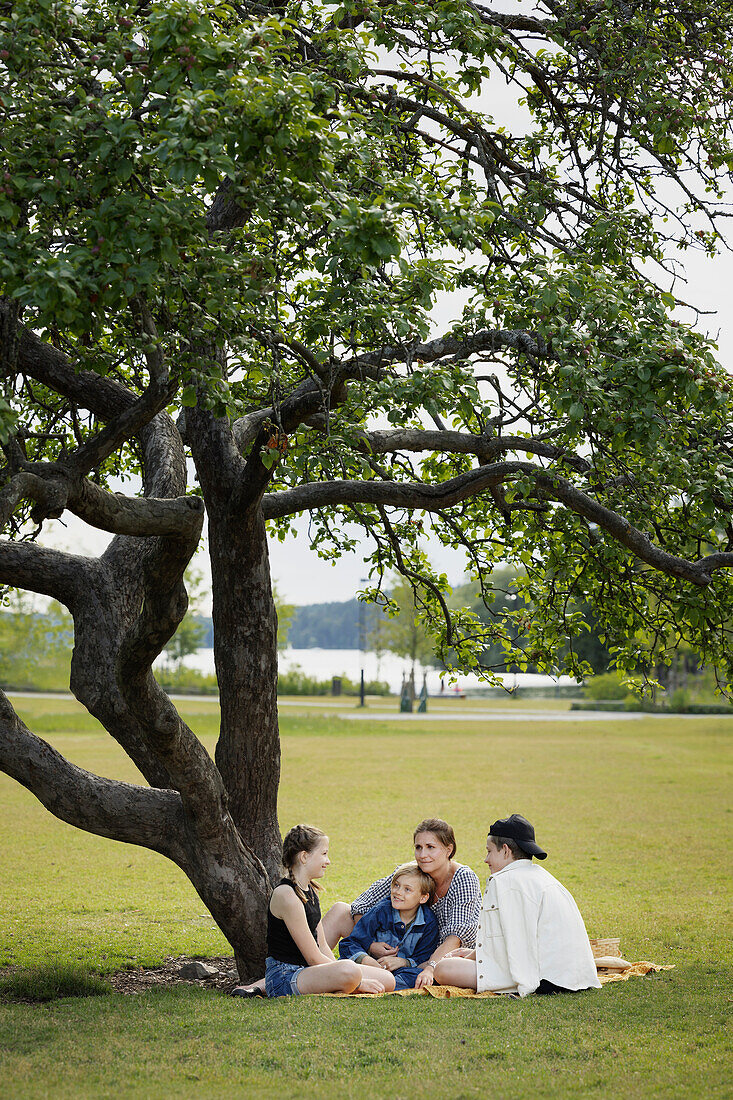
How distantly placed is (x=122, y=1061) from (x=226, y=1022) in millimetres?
887

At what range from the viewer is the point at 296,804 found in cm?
2084

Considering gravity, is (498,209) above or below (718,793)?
above

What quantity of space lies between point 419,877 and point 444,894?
31cm

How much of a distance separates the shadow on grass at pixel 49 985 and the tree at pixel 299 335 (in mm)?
1125

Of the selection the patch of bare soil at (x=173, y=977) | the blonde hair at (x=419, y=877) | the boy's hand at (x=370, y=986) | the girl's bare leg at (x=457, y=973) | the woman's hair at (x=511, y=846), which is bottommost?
the patch of bare soil at (x=173, y=977)

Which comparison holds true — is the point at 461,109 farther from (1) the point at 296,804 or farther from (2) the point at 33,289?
(1) the point at 296,804

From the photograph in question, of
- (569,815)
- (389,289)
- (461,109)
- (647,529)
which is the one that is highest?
(461,109)

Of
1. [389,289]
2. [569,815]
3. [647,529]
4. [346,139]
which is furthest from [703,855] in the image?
[346,139]

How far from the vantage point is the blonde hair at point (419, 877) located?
7.45 meters

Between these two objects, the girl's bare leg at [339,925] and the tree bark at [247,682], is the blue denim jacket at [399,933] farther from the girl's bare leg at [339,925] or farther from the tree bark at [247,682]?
the tree bark at [247,682]

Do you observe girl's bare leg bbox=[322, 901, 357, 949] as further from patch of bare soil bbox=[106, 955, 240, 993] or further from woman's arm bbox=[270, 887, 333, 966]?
patch of bare soil bbox=[106, 955, 240, 993]

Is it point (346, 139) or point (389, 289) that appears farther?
point (389, 289)

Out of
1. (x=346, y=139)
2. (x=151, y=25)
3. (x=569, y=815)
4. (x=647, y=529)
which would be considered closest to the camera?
(x=151, y=25)

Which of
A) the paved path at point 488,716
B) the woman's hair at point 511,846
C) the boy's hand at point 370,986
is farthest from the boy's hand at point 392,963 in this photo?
the paved path at point 488,716
